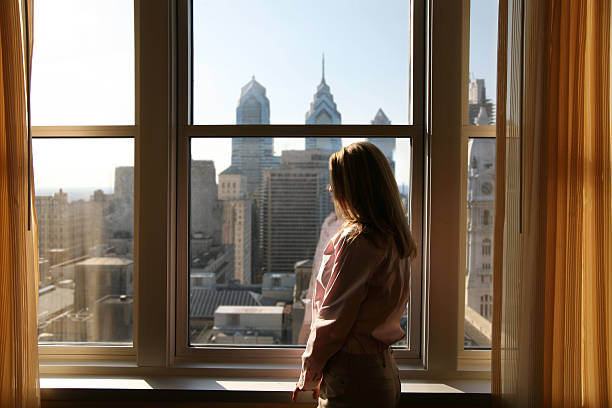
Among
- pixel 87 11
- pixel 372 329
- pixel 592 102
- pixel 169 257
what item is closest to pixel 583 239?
pixel 592 102

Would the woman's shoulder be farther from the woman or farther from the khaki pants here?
the khaki pants

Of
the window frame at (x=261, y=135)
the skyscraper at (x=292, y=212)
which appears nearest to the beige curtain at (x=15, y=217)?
the window frame at (x=261, y=135)

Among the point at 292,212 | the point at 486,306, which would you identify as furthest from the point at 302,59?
the point at 486,306

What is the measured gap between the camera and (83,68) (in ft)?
5.93

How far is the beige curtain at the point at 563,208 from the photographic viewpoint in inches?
56.0

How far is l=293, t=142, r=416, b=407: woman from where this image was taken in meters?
1.25

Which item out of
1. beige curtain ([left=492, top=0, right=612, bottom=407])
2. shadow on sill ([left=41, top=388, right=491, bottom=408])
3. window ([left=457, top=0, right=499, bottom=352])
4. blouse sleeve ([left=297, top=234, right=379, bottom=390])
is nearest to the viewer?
blouse sleeve ([left=297, top=234, right=379, bottom=390])

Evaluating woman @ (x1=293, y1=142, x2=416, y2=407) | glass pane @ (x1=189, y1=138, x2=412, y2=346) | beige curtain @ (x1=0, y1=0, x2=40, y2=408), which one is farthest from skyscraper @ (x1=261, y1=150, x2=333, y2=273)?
beige curtain @ (x1=0, y1=0, x2=40, y2=408)

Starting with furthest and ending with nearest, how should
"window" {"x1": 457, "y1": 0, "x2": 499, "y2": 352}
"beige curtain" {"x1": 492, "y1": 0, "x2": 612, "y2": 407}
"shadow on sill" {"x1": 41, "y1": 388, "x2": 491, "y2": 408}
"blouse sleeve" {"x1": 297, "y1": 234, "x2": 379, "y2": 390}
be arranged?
"window" {"x1": 457, "y1": 0, "x2": 499, "y2": 352}
"shadow on sill" {"x1": 41, "y1": 388, "x2": 491, "y2": 408}
"beige curtain" {"x1": 492, "y1": 0, "x2": 612, "y2": 407}
"blouse sleeve" {"x1": 297, "y1": 234, "x2": 379, "y2": 390}

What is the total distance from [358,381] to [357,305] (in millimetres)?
234

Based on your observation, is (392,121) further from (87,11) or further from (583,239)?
(87,11)

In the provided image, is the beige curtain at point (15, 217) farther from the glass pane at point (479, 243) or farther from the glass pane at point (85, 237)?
the glass pane at point (479, 243)

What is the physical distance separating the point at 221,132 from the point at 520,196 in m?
1.17

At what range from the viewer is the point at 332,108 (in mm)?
1790
